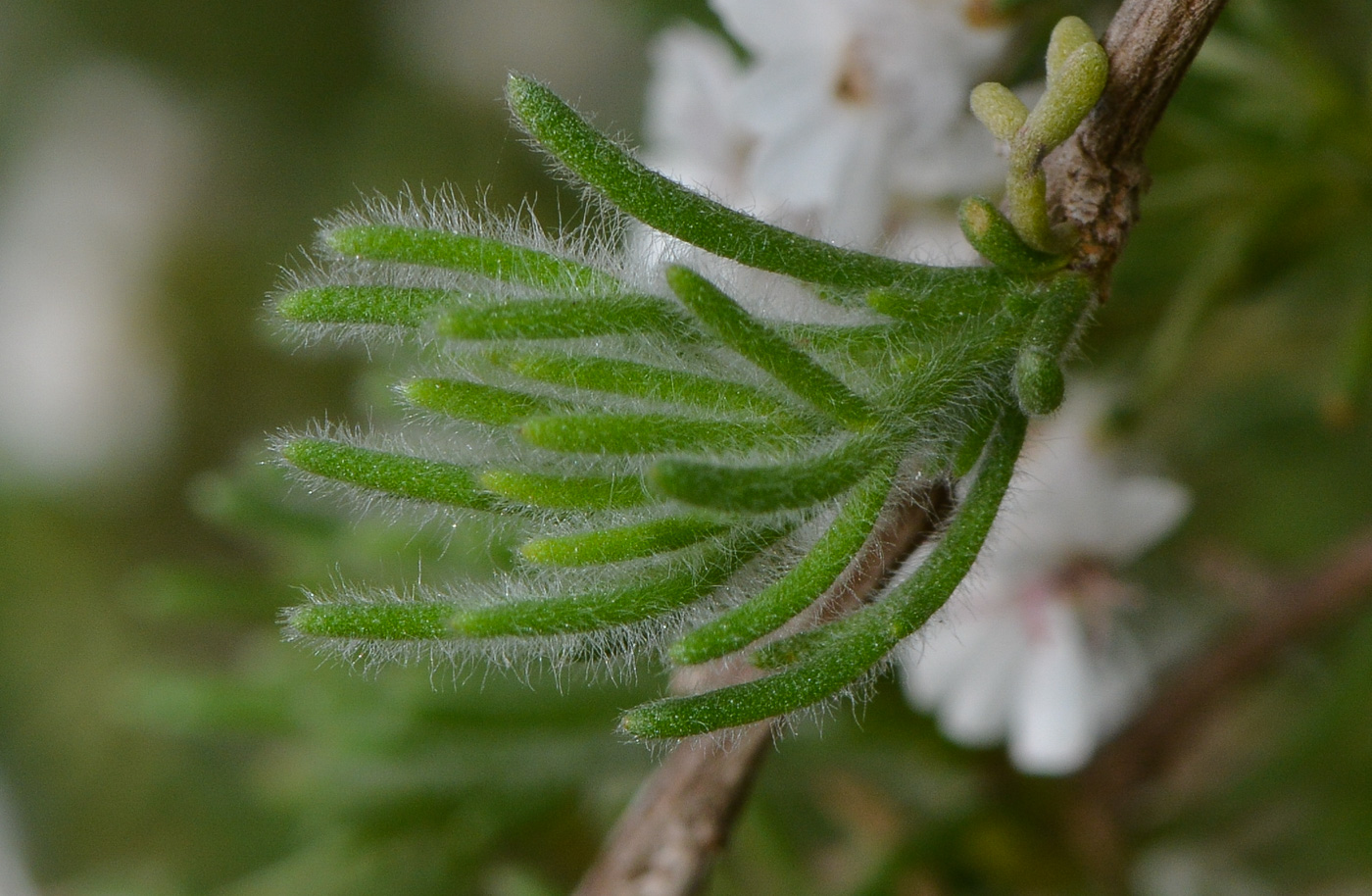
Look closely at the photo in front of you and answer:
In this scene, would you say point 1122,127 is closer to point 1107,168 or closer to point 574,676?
point 1107,168

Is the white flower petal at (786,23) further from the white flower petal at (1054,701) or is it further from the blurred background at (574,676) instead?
the white flower petal at (1054,701)

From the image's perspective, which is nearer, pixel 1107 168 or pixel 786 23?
pixel 1107 168

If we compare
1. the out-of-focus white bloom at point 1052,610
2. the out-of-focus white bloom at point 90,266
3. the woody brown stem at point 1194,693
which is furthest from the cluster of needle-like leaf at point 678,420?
the out-of-focus white bloom at point 90,266

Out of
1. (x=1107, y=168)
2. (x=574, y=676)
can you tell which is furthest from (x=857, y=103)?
(x=574, y=676)

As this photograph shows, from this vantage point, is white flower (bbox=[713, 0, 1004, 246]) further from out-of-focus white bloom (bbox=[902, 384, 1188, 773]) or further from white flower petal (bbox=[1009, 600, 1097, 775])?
white flower petal (bbox=[1009, 600, 1097, 775])

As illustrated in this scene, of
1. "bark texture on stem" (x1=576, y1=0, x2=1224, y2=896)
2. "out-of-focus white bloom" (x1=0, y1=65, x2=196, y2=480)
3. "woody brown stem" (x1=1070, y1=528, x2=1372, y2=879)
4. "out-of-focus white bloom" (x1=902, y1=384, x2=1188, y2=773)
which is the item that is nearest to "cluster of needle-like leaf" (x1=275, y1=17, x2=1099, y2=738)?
"bark texture on stem" (x1=576, y1=0, x2=1224, y2=896)

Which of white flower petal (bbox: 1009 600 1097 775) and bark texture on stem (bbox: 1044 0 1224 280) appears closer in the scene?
bark texture on stem (bbox: 1044 0 1224 280)
